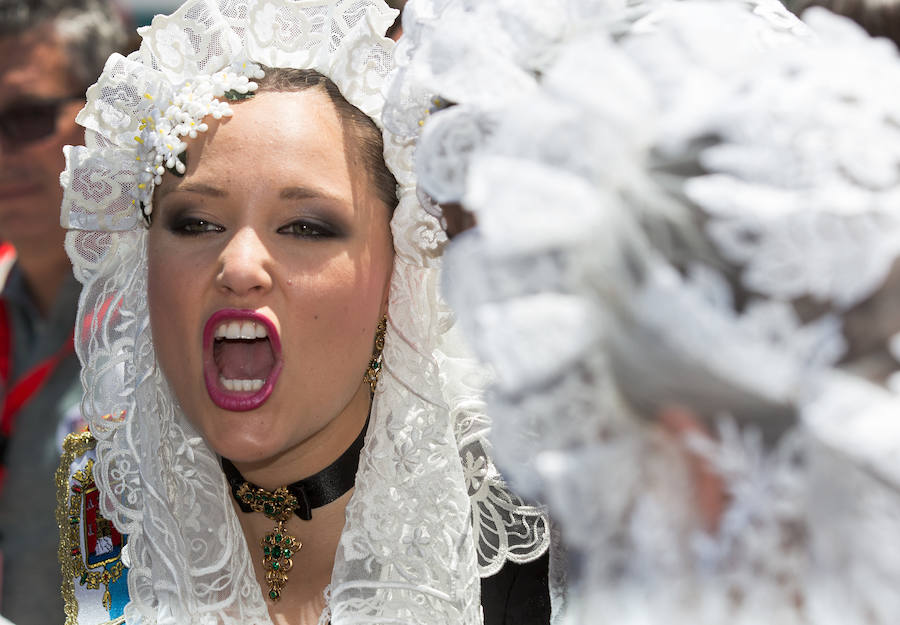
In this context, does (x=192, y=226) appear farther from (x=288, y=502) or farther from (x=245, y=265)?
(x=288, y=502)

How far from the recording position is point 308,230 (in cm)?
210

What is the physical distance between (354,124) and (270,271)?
14.8 inches

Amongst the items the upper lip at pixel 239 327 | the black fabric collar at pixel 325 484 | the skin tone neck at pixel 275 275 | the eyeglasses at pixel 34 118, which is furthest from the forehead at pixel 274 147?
the eyeglasses at pixel 34 118

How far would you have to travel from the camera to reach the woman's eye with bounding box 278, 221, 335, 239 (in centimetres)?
208

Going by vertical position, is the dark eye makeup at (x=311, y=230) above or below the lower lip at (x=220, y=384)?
above

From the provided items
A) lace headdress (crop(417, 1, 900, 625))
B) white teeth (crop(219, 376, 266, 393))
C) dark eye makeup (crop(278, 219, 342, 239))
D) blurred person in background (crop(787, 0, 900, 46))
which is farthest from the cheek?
blurred person in background (crop(787, 0, 900, 46))

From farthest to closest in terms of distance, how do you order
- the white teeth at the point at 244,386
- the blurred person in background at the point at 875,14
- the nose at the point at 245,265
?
the white teeth at the point at 244,386 < the nose at the point at 245,265 < the blurred person in background at the point at 875,14

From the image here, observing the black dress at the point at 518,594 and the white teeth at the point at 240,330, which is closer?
the white teeth at the point at 240,330

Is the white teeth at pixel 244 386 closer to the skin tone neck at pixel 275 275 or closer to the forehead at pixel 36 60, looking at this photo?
the skin tone neck at pixel 275 275

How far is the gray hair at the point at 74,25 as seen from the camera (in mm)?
2797

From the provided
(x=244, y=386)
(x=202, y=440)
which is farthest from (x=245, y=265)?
(x=202, y=440)

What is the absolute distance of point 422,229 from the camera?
2.11m

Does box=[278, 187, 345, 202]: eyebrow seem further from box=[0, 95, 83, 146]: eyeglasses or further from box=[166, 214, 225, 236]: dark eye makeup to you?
box=[0, 95, 83, 146]: eyeglasses

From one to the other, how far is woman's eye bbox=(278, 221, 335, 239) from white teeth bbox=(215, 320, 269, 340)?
0.67ft
